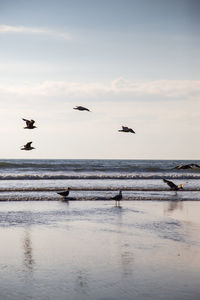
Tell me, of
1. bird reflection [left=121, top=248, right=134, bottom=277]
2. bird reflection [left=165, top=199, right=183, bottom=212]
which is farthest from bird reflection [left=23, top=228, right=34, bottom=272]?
bird reflection [left=165, top=199, right=183, bottom=212]

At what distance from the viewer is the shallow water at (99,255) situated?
6734mm

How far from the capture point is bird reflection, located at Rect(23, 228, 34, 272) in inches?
315

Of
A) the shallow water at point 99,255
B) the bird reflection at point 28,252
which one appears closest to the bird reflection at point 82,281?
the shallow water at point 99,255

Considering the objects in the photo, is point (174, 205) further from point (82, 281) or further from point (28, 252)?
point (82, 281)

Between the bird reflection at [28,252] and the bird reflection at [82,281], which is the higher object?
the bird reflection at [28,252]

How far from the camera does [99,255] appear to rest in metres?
8.74

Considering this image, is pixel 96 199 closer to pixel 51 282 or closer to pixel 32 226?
pixel 32 226

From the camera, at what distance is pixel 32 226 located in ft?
39.2

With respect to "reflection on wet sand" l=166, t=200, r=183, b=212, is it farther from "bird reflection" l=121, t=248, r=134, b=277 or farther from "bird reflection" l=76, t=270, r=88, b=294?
"bird reflection" l=76, t=270, r=88, b=294

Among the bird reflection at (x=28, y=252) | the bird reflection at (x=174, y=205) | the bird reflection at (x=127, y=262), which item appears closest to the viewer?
the bird reflection at (x=127, y=262)

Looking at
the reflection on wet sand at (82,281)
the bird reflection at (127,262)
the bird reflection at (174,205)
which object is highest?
the bird reflection at (174,205)

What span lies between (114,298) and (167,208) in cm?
1039

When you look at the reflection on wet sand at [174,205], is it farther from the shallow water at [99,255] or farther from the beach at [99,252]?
the shallow water at [99,255]

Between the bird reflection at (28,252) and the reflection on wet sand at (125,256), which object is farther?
the bird reflection at (28,252)
